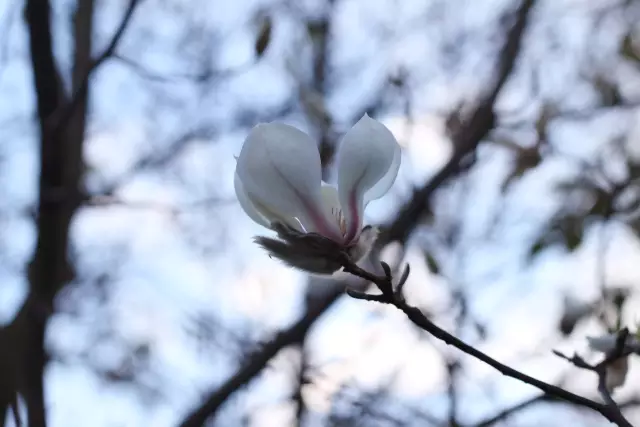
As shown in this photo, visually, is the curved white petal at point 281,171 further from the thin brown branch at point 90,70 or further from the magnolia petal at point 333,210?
the thin brown branch at point 90,70

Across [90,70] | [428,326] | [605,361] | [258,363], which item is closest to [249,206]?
[428,326]

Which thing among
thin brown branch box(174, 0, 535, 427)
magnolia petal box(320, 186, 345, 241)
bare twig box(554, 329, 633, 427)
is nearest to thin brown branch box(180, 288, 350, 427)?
thin brown branch box(174, 0, 535, 427)

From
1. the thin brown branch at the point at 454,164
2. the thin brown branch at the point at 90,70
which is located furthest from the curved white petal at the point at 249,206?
the thin brown branch at the point at 454,164

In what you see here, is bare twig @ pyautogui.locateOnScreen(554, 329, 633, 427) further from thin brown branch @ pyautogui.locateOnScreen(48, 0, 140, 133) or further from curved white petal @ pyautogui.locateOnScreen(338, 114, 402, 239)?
thin brown branch @ pyautogui.locateOnScreen(48, 0, 140, 133)

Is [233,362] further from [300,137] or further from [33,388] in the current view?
[300,137]

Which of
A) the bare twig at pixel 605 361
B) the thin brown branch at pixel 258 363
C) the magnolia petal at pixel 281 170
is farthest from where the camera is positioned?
the thin brown branch at pixel 258 363

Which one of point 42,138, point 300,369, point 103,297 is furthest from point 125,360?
point 42,138
